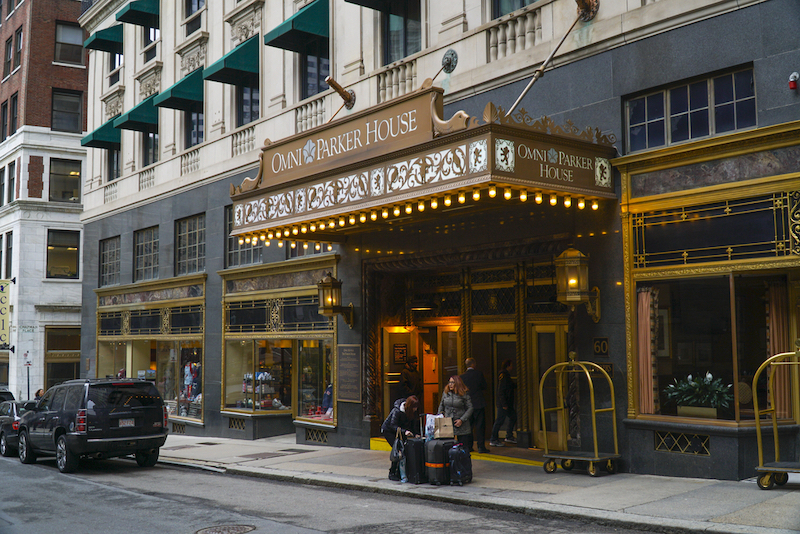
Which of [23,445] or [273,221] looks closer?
[273,221]

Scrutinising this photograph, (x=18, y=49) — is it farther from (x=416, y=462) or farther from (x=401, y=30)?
(x=416, y=462)

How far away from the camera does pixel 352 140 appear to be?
1326cm

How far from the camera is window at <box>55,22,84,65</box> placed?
37.6 meters

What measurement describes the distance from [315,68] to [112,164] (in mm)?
13737

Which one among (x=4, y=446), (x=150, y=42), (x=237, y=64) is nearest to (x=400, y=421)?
(x=4, y=446)

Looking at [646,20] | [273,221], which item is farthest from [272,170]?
[646,20]

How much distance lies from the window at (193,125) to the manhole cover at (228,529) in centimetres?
1628

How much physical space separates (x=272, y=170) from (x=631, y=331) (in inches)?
307

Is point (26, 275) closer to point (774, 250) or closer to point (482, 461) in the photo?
point (482, 461)

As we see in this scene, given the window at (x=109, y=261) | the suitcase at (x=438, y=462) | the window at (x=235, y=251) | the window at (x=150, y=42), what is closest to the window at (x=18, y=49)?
the window at (x=150, y=42)

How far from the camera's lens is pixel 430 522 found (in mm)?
9211

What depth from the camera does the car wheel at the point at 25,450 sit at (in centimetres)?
1689

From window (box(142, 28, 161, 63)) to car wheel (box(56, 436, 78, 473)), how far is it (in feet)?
51.0

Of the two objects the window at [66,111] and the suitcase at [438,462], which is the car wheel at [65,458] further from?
the window at [66,111]
